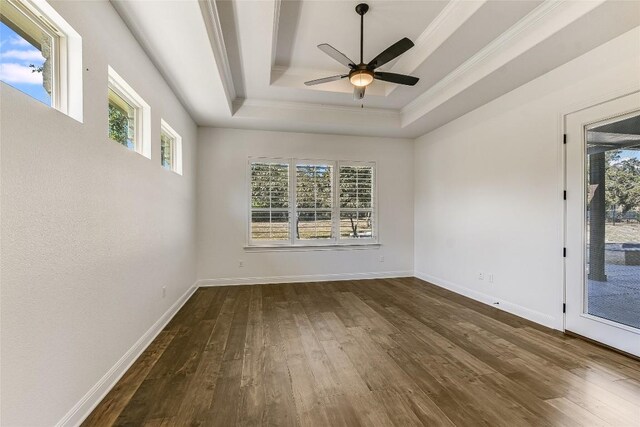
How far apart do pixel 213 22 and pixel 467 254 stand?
14.4 ft

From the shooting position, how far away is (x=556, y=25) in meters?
2.52

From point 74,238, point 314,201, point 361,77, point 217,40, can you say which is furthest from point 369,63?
point 314,201

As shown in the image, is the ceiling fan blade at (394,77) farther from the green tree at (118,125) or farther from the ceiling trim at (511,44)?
the green tree at (118,125)

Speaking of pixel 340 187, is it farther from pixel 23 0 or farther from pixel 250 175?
pixel 23 0

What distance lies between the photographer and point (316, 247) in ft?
18.3

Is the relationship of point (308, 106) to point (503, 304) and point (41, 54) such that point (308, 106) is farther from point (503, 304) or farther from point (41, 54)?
point (503, 304)

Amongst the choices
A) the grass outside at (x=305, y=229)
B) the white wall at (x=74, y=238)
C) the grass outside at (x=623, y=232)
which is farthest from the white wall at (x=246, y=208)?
the grass outside at (x=623, y=232)

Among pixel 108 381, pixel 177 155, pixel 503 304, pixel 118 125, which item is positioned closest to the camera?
pixel 108 381

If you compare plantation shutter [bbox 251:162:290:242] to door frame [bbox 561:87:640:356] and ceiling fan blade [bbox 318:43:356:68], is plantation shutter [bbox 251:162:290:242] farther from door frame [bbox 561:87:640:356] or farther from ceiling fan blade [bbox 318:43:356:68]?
door frame [bbox 561:87:640:356]

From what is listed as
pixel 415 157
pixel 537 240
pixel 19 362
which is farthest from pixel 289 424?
pixel 415 157

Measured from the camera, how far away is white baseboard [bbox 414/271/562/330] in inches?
130

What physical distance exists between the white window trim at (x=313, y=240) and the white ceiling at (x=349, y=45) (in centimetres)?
99

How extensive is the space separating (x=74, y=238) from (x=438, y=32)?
3594 mm

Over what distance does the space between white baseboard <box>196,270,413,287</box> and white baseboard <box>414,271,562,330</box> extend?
805 millimetres
